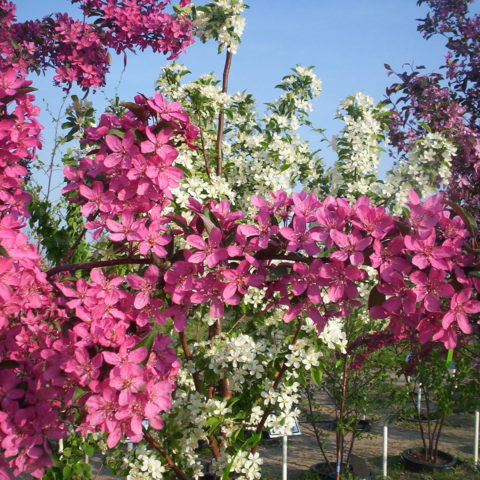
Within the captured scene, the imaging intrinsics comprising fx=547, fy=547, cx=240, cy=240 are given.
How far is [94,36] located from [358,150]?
1797 mm

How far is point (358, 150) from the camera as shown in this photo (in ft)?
11.0

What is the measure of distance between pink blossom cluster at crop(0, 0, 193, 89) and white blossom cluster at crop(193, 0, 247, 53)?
0.72 ft

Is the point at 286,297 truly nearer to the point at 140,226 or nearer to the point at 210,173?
Result: the point at 140,226

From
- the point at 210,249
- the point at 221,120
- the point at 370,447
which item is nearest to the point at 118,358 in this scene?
the point at 210,249

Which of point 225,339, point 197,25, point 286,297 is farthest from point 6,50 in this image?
point 286,297

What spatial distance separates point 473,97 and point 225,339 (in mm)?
4330

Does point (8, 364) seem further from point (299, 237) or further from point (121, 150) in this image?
point (299, 237)

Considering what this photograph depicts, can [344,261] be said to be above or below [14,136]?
below

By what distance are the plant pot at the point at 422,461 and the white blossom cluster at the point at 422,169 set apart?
2.73 m

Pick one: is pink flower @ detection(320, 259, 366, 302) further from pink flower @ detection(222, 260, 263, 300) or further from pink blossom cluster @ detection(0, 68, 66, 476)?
pink blossom cluster @ detection(0, 68, 66, 476)

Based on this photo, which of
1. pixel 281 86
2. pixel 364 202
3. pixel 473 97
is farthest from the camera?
pixel 473 97

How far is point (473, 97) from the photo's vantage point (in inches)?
223

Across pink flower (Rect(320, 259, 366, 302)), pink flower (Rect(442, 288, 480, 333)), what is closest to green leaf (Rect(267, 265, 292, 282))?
pink flower (Rect(320, 259, 366, 302))

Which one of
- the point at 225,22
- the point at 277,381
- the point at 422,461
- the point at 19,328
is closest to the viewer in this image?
the point at 19,328
